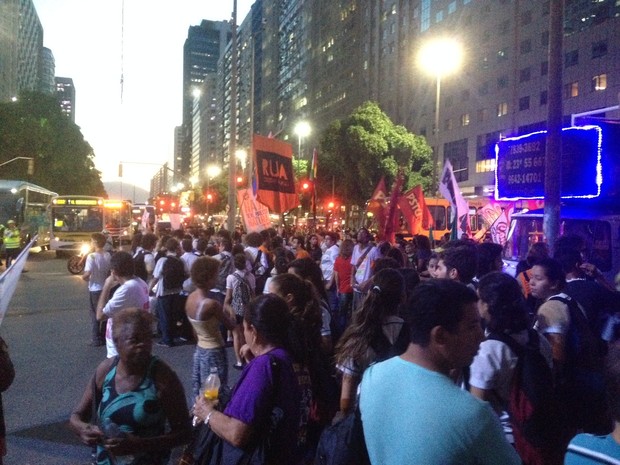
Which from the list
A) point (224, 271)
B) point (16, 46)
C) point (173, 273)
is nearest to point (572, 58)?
point (224, 271)

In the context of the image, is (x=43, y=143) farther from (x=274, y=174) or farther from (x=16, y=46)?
(x=16, y=46)

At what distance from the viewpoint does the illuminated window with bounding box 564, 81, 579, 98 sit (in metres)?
43.6

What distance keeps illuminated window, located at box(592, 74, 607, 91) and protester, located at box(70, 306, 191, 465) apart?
44.0 metres

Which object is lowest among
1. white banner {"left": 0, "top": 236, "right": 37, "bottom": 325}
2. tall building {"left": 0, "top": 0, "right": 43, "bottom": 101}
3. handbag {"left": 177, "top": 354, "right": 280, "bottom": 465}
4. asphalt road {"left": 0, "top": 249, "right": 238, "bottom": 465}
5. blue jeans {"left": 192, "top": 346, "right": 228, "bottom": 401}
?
asphalt road {"left": 0, "top": 249, "right": 238, "bottom": 465}

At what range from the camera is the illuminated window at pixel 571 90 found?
4359cm

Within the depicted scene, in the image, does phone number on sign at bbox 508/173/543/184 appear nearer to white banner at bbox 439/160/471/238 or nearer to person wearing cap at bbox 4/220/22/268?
white banner at bbox 439/160/471/238

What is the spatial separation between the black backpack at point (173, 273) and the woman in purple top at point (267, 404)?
715 centimetres

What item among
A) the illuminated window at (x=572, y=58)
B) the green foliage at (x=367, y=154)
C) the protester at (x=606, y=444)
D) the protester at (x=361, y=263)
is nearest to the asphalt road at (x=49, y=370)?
the protester at (x=361, y=263)

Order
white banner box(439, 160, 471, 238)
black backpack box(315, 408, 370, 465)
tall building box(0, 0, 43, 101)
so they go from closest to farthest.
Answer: black backpack box(315, 408, 370, 465) < white banner box(439, 160, 471, 238) < tall building box(0, 0, 43, 101)

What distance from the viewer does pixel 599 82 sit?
41438 millimetres

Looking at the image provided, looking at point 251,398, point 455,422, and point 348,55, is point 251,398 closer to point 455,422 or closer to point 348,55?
point 455,422

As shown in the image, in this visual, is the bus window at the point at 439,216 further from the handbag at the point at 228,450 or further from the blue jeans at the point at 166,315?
the handbag at the point at 228,450

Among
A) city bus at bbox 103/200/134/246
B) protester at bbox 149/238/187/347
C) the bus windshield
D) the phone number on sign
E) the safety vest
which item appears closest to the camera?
protester at bbox 149/238/187/347

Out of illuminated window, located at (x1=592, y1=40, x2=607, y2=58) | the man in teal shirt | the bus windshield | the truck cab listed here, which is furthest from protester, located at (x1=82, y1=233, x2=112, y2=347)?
illuminated window, located at (x1=592, y1=40, x2=607, y2=58)
